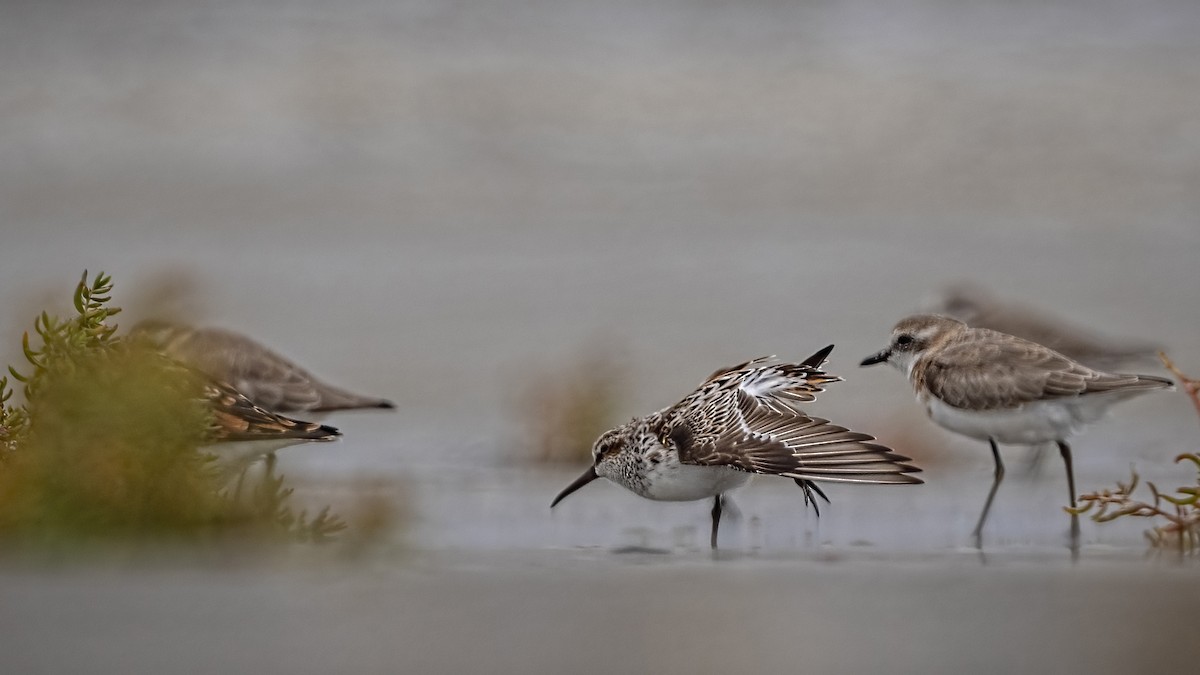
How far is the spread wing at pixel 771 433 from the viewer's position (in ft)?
23.3

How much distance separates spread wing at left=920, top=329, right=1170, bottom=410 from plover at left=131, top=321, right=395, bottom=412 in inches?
128

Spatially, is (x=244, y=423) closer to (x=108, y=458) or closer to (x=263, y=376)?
(x=108, y=458)

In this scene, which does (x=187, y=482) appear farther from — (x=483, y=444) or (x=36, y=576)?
(x=483, y=444)

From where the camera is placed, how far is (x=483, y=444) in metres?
12.1

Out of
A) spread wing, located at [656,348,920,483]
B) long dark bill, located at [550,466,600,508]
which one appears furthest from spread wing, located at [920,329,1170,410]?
long dark bill, located at [550,466,600,508]

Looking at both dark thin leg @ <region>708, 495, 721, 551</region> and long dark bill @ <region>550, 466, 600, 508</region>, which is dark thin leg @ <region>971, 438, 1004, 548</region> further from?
long dark bill @ <region>550, 466, 600, 508</region>

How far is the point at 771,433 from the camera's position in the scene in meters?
7.75

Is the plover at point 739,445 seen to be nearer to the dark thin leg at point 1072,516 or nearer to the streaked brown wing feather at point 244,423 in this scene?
the dark thin leg at point 1072,516

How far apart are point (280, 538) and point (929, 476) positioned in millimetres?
5086

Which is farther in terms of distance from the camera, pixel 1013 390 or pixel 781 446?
pixel 1013 390

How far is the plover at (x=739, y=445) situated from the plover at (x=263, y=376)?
197 cm

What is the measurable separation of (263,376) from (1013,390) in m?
4.41

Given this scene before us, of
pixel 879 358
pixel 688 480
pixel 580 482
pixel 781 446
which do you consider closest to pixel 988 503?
pixel 879 358

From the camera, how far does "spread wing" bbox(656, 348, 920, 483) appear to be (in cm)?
709
